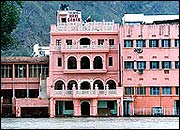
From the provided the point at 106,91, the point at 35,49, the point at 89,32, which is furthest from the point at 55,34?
the point at 35,49

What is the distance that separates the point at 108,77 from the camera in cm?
5688

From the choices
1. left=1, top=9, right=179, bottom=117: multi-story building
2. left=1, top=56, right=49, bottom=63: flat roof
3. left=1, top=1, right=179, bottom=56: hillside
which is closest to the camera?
left=1, top=9, right=179, bottom=117: multi-story building

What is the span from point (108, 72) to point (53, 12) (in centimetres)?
5996

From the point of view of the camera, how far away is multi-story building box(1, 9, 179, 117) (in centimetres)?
5519

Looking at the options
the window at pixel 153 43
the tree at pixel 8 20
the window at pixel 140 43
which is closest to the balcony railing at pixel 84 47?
the window at pixel 140 43

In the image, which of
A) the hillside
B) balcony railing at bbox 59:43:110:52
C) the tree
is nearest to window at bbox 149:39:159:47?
balcony railing at bbox 59:43:110:52

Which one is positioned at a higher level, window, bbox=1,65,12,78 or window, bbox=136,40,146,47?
window, bbox=136,40,146,47

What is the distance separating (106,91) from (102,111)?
1.80 metres

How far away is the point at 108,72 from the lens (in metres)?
56.9

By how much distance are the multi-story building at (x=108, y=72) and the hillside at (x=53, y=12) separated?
31.3 m

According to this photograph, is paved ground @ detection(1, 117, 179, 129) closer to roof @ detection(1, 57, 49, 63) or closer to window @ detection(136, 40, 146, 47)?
window @ detection(136, 40, 146, 47)

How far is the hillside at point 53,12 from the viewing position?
318ft

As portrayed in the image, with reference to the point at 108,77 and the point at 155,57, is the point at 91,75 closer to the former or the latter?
the point at 108,77

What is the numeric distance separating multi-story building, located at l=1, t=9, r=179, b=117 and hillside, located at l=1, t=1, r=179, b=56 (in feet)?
103
